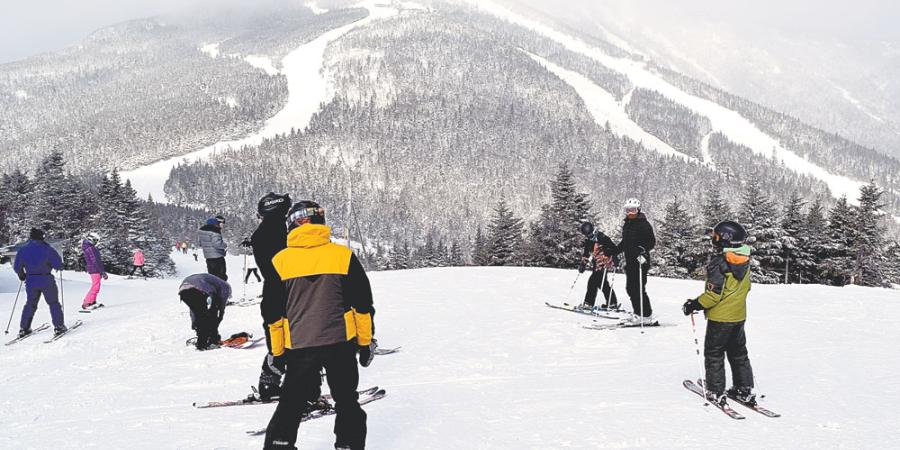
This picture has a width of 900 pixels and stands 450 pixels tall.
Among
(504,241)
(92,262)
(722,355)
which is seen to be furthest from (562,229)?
(722,355)

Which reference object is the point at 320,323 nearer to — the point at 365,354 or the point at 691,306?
the point at 365,354

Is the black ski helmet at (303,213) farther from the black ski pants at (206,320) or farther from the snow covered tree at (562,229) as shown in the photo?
the snow covered tree at (562,229)

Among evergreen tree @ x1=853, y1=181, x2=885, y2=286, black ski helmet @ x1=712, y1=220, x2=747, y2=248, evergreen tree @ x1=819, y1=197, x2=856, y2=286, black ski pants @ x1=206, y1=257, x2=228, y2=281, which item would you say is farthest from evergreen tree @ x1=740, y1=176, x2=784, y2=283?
black ski helmet @ x1=712, y1=220, x2=747, y2=248

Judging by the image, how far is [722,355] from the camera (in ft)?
18.9

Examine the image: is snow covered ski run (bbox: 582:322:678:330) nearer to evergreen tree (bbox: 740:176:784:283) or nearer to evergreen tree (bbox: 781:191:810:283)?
evergreen tree (bbox: 740:176:784:283)

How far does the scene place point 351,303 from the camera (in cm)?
411

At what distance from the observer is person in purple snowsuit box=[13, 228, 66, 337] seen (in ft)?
34.6

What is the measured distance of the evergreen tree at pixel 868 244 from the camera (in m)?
35.1

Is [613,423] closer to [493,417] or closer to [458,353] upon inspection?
[493,417]

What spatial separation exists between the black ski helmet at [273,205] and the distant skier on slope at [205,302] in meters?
3.52

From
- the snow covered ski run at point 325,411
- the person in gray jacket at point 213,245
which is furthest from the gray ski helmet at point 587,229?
the person in gray jacket at point 213,245

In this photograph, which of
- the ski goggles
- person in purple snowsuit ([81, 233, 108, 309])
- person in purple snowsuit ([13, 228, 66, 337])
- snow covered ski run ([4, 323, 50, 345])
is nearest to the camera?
the ski goggles

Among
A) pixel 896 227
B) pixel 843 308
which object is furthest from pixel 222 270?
pixel 896 227

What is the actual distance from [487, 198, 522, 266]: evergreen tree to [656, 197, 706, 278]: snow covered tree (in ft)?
36.2
